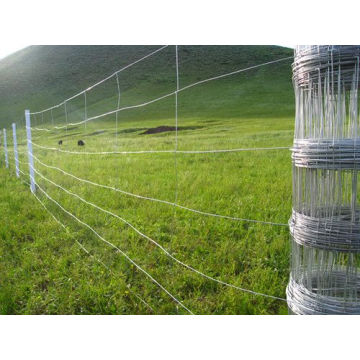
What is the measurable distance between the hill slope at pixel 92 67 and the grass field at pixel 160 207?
0.10 ft

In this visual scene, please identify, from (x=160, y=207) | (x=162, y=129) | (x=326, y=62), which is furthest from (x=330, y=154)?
(x=162, y=129)

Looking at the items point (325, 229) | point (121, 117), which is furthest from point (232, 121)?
point (325, 229)

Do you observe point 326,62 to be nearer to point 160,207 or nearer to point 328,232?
point 328,232

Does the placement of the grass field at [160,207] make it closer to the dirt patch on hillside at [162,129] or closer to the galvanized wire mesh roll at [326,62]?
the dirt patch on hillside at [162,129]

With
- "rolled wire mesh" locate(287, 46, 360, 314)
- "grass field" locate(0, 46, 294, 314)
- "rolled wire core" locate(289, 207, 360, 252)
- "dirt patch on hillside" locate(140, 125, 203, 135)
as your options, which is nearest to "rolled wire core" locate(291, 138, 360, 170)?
"rolled wire mesh" locate(287, 46, 360, 314)

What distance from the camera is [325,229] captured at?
1231 mm

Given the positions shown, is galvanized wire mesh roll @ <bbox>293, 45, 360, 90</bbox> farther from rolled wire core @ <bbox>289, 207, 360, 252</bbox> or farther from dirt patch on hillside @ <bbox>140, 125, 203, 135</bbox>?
dirt patch on hillside @ <bbox>140, 125, 203, 135</bbox>

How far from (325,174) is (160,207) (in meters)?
1.58

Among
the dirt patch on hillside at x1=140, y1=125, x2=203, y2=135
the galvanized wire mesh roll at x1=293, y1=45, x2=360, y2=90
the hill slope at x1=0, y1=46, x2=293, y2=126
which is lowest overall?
the dirt patch on hillside at x1=140, y1=125, x2=203, y2=135

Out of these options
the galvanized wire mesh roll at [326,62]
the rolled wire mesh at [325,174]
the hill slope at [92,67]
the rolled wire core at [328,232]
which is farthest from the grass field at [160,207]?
the galvanized wire mesh roll at [326,62]

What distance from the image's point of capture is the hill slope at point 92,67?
2.31m

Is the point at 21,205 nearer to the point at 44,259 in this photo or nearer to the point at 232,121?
the point at 44,259

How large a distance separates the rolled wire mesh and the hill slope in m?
0.70

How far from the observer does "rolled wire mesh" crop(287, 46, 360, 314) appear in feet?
3.92
